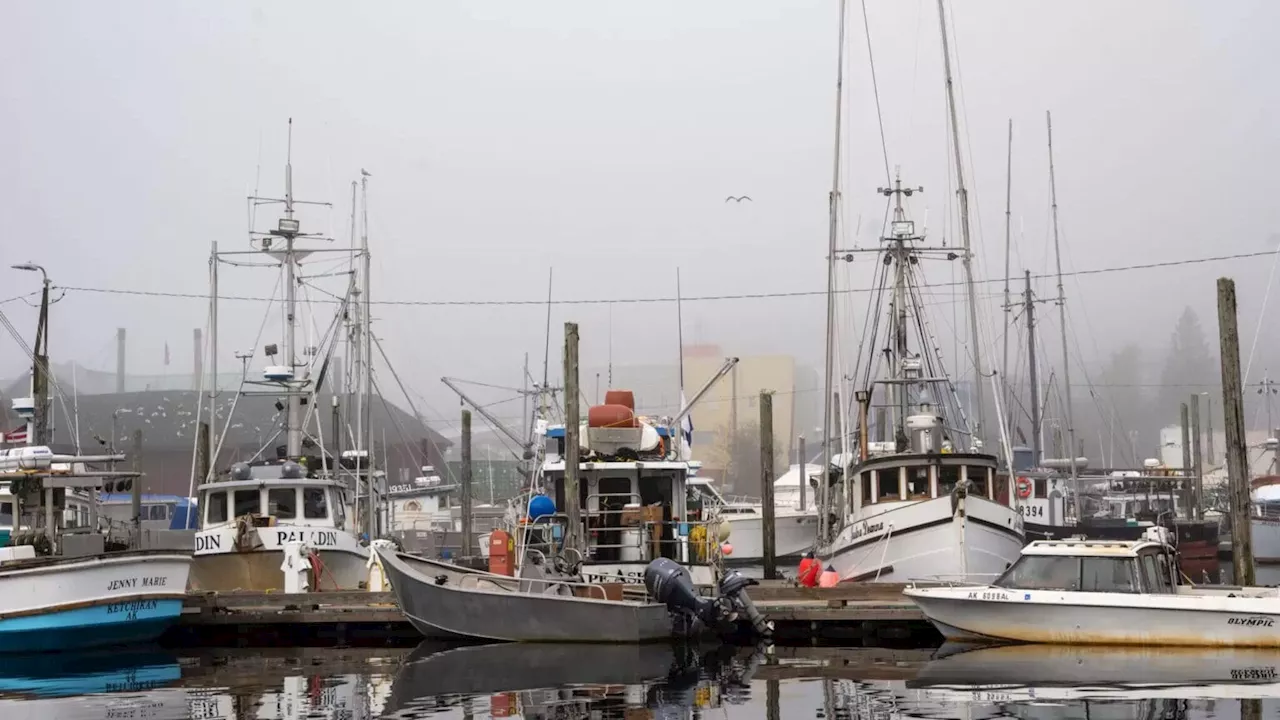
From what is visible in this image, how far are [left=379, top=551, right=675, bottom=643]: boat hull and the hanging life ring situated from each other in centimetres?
2645

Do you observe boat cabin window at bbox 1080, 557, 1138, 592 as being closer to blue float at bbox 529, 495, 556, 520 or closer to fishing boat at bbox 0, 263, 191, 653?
blue float at bbox 529, 495, 556, 520

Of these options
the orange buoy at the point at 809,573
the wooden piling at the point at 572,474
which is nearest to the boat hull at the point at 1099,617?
the wooden piling at the point at 572,474

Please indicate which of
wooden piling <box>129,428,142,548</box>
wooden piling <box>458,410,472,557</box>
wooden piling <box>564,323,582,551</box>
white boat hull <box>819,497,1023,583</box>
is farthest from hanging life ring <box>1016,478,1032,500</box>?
wooden piling <box>129,428,142,548</box>

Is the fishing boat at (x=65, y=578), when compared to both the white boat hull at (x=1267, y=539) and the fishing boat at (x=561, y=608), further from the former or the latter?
the white boat hull at (x=1267, y=539)

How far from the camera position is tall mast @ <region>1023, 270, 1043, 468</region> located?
5322cm

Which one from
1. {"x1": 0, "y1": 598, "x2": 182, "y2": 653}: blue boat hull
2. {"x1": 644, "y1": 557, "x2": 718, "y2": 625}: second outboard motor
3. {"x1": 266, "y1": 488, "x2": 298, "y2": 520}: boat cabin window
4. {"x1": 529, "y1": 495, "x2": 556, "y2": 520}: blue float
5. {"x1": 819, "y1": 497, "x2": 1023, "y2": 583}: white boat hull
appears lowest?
{"x1": 0, "y1": 598, "x2": 182, "y2": 653}: blue boat hull

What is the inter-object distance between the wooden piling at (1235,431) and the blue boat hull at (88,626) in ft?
63.5

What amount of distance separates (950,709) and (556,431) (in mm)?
14969

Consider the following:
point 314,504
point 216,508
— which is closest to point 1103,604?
point 314,504

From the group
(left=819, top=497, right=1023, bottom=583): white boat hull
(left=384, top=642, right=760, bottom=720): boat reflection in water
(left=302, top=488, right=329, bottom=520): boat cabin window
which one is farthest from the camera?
(left=302, top=488, right=329, bottom=520): boat cabin window

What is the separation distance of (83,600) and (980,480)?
19.4m

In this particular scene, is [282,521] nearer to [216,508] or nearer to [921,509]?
[216,508]

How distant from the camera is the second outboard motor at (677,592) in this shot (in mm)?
24234

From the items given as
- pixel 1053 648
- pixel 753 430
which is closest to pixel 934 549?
pixel 1053 648
